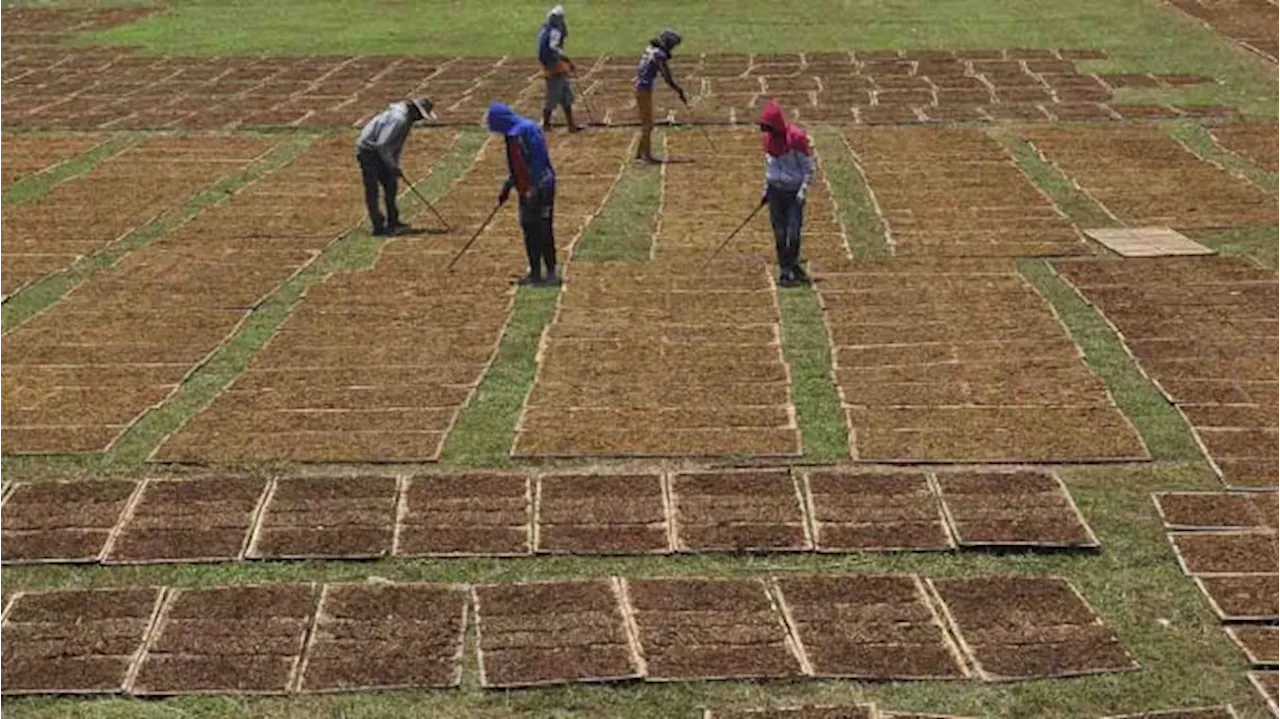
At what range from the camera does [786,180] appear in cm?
1198

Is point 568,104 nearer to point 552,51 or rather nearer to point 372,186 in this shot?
point 552,51

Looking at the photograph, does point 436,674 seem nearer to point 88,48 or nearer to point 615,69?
point 615,69

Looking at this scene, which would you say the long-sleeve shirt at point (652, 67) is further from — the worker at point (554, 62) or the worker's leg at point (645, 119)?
the worker at point (554, 62)

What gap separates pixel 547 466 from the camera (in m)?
8.67

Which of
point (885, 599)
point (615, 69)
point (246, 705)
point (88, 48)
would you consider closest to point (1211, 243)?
point (885, 599)

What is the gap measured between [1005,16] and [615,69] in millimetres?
9281

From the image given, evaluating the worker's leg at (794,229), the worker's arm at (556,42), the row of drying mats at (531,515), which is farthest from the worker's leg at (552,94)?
the row of drying mats at (531,515)

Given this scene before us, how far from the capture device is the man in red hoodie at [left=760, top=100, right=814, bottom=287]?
467 inches

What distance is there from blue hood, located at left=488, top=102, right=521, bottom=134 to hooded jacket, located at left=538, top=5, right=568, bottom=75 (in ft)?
20.7

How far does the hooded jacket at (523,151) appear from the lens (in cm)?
1180

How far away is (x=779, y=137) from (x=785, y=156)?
7.6 inches

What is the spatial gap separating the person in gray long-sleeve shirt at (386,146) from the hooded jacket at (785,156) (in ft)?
12.2

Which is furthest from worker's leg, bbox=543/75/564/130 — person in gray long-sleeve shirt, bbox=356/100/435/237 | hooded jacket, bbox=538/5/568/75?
person in gray long-sleeve shirt, bbox=356/100/435/237

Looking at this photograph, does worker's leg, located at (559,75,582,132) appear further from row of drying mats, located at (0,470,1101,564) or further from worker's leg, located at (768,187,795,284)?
row of drying mats, located at (0,470,1101,564)
